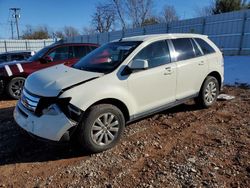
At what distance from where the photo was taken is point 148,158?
12.0ft

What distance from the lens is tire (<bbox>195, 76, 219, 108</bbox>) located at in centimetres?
555

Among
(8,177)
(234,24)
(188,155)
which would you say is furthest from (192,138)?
(234,24)

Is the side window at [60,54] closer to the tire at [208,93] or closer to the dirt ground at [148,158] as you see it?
the dirt ground at [148,158]

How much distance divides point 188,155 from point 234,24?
41.0 feet

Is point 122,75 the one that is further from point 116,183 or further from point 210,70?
A: point 210,70

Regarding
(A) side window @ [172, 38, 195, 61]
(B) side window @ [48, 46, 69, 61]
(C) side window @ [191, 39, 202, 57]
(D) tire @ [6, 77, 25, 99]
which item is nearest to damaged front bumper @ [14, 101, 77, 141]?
(A) side window @ [172, 38, 195, 61]

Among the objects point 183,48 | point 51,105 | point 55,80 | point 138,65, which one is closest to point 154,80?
point 138,65

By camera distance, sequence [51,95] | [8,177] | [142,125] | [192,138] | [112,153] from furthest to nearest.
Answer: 1. [142,125]
2. [192,138]
3. [112,153]
4. [51,95]
5. [8,177]

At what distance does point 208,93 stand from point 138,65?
240cm

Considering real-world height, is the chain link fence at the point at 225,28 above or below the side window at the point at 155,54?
above

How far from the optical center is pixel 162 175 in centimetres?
320

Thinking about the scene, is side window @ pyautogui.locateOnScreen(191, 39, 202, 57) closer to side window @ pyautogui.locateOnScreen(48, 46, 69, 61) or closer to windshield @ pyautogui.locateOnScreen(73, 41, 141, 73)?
windshield @ pyautogui.locateOnScreen(73, 41, 141, 73)

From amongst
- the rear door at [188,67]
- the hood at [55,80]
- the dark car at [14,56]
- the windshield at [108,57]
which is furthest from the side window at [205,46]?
the dark car at [14,56]

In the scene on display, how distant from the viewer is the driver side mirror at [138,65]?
4.06 m
